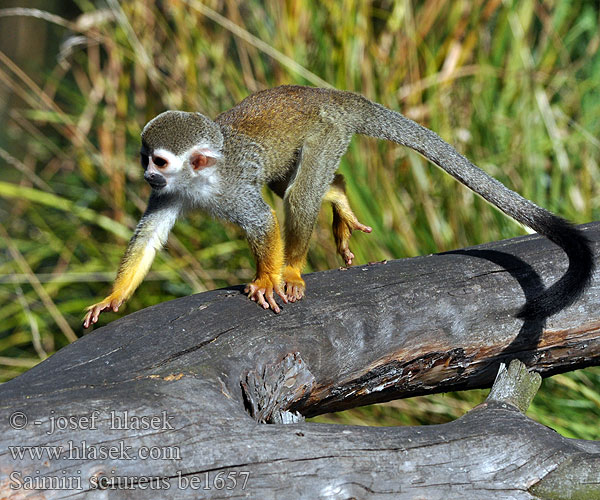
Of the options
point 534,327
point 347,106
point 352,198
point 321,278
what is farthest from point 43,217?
point 534,327

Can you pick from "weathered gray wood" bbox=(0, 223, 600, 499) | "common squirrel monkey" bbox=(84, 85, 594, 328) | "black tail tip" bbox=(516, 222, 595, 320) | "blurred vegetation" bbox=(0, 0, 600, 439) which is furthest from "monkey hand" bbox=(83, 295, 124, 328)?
"black tail tip" bbox=(516, 222, 595, 320)

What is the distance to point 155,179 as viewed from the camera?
9.09ft

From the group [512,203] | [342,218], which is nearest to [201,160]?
[342,218]

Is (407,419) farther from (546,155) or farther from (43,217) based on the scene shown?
(43,217)

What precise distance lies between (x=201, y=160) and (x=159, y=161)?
21cm

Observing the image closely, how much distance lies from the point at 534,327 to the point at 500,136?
2.25 m

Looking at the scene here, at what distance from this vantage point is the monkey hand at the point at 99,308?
2.70m

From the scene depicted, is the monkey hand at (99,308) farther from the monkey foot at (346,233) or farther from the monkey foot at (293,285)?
the monkey foot at (346,233)

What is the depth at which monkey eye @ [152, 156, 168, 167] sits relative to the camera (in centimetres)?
275

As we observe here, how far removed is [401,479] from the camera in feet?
6.03

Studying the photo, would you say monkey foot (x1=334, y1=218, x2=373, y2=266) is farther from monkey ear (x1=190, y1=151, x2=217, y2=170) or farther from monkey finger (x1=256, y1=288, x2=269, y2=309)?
monkey finger (x1=256, y1=288, x2=269, y2=309)

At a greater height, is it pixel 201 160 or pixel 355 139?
pixel 355 139

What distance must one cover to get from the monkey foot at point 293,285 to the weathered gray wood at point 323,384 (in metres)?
0.05

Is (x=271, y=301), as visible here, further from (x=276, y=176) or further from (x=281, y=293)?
(x=276, y=176)
